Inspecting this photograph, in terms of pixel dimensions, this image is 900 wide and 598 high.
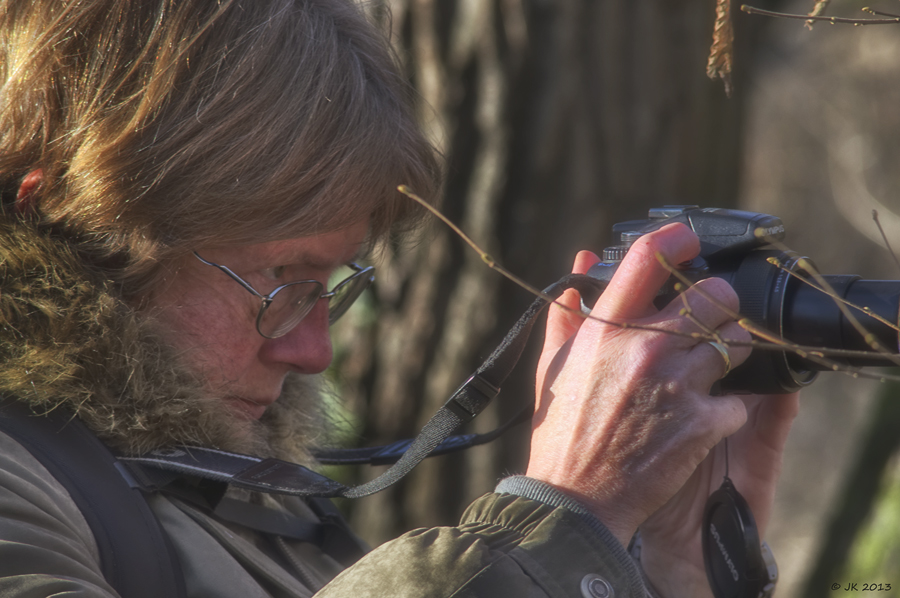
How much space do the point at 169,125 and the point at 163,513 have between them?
0.54 meters

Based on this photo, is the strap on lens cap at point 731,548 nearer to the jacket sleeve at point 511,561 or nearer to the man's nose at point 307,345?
the jacket sleeve at point 511,561

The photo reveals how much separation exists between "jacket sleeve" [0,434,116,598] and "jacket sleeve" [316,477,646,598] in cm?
27

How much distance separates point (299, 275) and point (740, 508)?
32.3 inches

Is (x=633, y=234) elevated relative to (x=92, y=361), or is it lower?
elevated

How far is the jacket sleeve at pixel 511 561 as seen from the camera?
33.6 inches

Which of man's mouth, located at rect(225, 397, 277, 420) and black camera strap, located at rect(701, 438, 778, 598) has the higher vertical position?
man's mouth, located at rect(225, 397, 277, 420)

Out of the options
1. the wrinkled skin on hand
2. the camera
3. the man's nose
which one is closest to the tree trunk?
the man's nose

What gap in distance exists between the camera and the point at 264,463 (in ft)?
3.79

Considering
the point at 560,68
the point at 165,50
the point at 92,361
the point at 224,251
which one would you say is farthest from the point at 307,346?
the point at 560,68

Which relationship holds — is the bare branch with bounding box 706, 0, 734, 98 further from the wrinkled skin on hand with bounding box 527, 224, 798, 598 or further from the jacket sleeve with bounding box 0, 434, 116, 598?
the jacket sleeve with bounding box 0, 434, 116, 598

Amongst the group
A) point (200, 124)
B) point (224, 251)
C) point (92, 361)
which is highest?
point (200, 124)

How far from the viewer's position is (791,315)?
1.05m

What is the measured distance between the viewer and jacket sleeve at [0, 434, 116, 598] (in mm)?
792

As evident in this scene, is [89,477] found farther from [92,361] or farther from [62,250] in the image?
[62,250]
